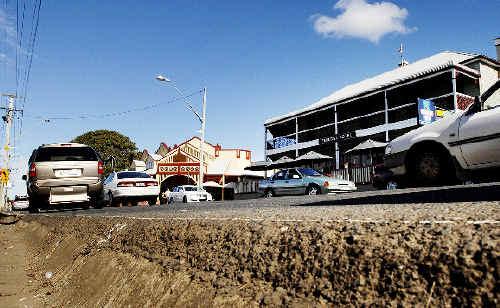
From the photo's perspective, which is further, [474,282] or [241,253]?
[241,253]

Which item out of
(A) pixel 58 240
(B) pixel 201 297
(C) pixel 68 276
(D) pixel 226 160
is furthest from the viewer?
(D) pixel 226 160

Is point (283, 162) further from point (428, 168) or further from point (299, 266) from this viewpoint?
point (299, 266)

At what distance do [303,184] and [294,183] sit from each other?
48 centimetres

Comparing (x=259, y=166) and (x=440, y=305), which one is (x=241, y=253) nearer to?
(x=440, y=305)

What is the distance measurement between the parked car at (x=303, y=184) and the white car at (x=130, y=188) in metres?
5.01

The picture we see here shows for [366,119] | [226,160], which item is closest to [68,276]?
[366,119]

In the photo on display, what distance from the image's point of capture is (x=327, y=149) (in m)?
25.2

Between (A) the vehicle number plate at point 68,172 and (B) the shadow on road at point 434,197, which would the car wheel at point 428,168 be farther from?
(A) the vehicle number plate at point 68,172

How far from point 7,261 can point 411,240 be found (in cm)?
684

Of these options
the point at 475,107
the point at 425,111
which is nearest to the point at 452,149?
the point at 475,107

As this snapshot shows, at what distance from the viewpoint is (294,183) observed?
588 inches

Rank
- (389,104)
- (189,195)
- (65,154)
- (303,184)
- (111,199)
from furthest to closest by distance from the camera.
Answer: (389,104)
(189,195)
(303,184)
(111,199)
(65,154)

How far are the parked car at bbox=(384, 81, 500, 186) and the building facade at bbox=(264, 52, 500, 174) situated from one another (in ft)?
41.6

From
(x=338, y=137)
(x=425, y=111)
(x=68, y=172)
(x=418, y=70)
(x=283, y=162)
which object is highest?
(x=418, y=70)
